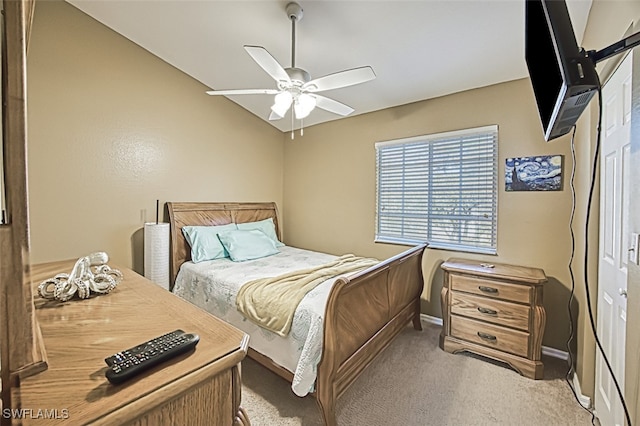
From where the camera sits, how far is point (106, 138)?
2869mm

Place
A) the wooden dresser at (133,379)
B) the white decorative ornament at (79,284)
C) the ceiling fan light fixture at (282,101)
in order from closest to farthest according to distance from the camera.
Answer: the wooden dresser at (133,379) → the white decorative ornament at (79,284) → the ceiling fan light fixture at (282,101)

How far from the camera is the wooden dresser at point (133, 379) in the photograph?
1.93 feet

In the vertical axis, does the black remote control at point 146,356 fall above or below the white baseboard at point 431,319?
above

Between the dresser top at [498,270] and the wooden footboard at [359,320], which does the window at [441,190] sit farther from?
the wooden footboard at [359,320]

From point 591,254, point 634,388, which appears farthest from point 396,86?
point 634,388

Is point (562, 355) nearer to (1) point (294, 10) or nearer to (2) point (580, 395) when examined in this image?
(2) point (580, 395)

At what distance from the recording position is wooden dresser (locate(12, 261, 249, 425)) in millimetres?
589

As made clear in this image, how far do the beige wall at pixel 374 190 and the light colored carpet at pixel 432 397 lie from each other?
0.71 metres

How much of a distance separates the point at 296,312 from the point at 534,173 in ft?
8.14

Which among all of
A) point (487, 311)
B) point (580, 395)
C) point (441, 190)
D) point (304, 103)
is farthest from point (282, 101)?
point (580, 395)

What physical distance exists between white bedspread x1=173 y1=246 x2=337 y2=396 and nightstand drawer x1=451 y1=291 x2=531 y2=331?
125 cm

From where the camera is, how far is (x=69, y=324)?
39.8 inches

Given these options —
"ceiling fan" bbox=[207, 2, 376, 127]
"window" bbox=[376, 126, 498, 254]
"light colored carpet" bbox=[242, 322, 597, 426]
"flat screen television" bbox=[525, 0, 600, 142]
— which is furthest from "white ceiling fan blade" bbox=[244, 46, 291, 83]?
"light colored carpet" bbox=[242, 322, 597, 426]

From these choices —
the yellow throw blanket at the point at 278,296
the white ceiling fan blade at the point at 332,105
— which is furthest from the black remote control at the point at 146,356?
the white ceiling fan blade at the point at 332,105
